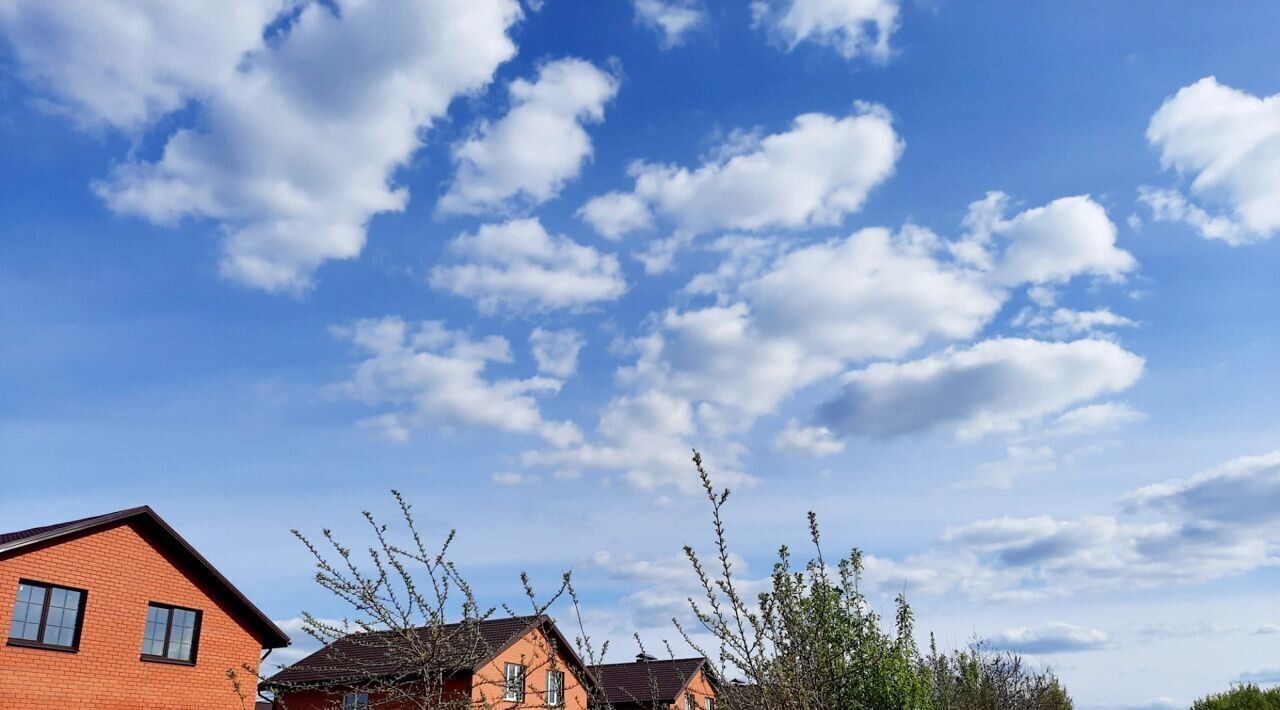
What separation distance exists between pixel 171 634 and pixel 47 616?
2.96 meters

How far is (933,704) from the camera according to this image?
1290cm

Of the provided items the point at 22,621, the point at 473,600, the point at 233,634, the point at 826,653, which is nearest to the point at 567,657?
the point at 233,634

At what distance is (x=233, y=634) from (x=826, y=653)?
18.0 m

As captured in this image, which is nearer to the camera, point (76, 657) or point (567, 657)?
point (76, 657)

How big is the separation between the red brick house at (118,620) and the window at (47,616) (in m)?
0.02

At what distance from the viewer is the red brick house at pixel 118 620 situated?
1521 cm

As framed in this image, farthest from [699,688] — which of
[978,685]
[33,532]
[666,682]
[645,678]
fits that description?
[33,532]

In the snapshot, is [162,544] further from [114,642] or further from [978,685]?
[978,685]

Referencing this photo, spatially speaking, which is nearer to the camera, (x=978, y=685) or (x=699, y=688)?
(x=978, y=685)

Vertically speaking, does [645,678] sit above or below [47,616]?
below

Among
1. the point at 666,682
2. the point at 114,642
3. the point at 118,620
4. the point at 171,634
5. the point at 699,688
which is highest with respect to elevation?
the point at 118,620

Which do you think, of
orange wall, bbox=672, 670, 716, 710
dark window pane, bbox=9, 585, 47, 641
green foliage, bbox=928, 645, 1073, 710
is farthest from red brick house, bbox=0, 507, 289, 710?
orange wall, bbox=672, 670, 716, 710

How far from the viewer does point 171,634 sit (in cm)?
1830

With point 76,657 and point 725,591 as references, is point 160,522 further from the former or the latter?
point 725,591
